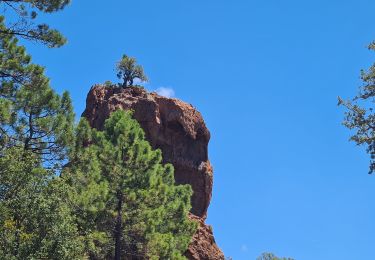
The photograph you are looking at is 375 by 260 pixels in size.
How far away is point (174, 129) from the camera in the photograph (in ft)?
123

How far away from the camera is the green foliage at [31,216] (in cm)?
1666

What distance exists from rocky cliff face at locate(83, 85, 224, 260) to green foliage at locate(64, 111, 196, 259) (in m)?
7.59

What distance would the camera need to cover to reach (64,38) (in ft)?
68.3

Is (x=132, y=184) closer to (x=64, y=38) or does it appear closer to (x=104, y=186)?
(x=104, y=186)

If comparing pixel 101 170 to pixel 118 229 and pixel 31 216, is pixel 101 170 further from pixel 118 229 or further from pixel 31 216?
pixel 31 216

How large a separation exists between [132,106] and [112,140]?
826 centimetres

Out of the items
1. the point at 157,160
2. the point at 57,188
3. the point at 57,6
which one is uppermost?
the point at 57,6

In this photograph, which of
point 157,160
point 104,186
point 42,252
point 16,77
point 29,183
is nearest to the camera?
point 42,252

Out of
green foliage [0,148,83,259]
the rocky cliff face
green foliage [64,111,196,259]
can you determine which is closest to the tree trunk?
green foliage [64,111,196,259]

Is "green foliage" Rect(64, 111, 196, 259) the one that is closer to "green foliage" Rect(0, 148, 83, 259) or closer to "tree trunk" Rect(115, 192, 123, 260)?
"tree trunk" Rect(115, 192, 123, 260)

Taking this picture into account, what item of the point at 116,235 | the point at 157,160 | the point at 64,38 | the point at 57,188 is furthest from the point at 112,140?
the point at 57,188

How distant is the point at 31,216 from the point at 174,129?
20706 mm

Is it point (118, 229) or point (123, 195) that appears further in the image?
point (123, 195)

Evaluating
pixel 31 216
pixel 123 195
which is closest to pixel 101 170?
pixel 123 195
